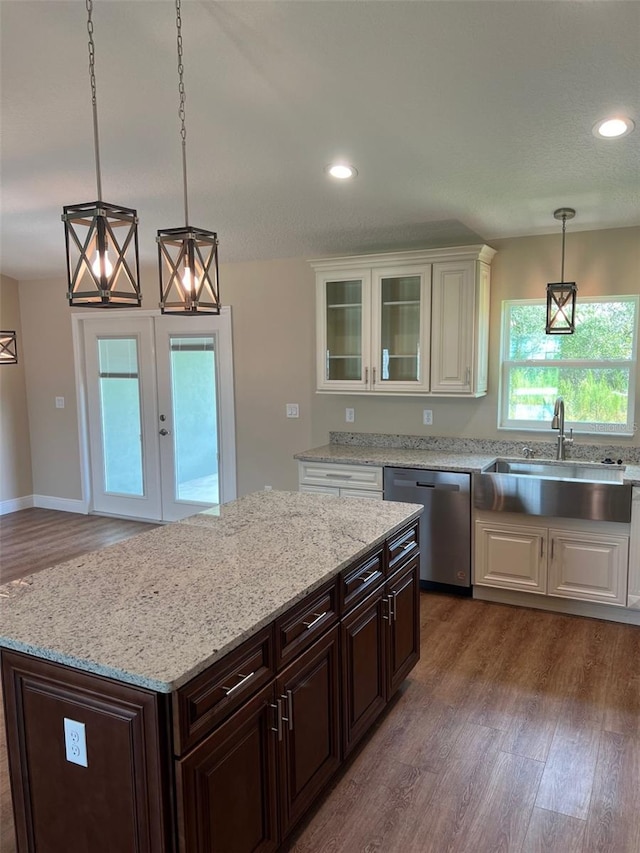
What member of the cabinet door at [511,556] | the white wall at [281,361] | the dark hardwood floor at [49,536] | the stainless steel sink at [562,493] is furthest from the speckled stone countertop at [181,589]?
the dark hardwood floor at [49,536]

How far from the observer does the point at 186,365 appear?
5512 mm

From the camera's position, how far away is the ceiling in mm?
2213

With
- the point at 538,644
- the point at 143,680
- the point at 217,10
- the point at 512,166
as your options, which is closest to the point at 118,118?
the point at 217,10

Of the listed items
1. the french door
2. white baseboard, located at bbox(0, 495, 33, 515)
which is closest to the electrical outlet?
the french door

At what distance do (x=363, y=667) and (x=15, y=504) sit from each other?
17.2 ft

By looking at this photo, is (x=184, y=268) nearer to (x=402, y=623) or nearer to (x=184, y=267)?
(x=184, y=267)

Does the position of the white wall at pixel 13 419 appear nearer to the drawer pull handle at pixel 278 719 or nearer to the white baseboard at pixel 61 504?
the white baseboard at pixel 61 504

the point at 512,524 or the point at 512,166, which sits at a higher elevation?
the point at 512,166

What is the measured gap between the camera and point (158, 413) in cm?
568

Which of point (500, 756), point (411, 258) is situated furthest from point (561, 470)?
point (500, 756)

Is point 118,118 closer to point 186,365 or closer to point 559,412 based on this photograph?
point 186,365

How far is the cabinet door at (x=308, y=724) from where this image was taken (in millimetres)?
1804

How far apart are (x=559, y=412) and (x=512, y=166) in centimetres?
160

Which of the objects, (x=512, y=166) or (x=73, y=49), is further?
(x=512, y=166)
